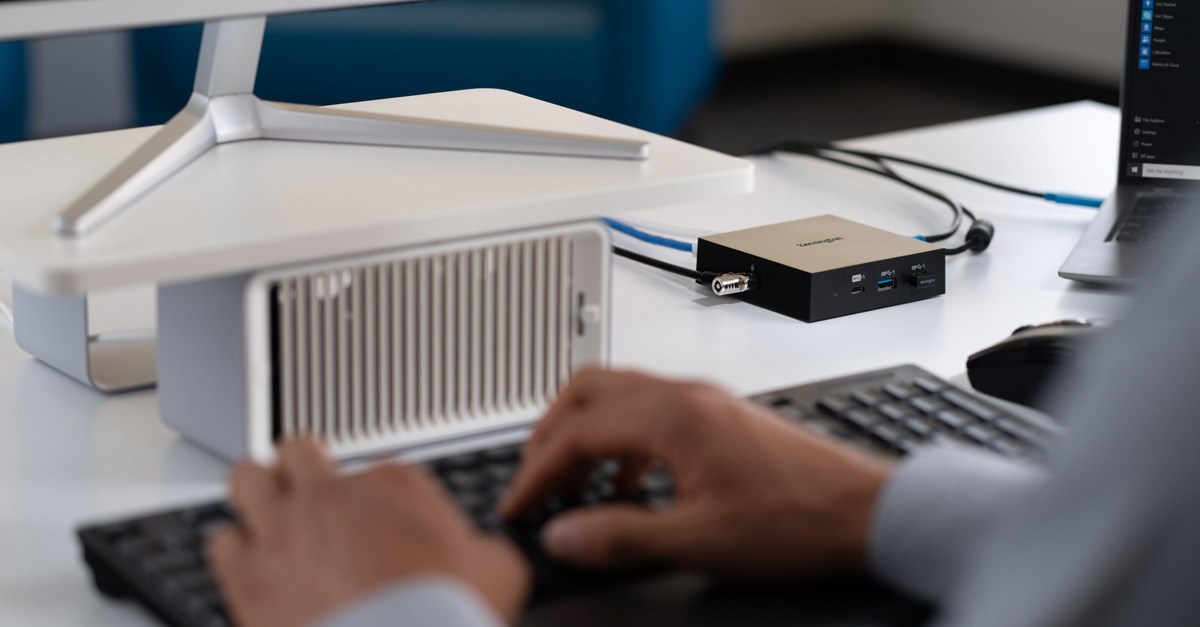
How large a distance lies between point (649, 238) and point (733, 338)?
222 mm

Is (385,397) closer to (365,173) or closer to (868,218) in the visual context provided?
(365,173)

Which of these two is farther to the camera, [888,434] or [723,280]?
[723,280]

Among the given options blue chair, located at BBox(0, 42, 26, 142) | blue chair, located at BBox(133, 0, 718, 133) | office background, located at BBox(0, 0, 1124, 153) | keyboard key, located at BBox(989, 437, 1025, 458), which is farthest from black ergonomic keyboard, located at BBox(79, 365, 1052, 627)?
blue chair, located at BBox(133, 0, 718, 133)

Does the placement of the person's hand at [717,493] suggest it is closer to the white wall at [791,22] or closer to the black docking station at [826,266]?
the black docking station at [826,266]

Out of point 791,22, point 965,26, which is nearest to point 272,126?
point 791,22

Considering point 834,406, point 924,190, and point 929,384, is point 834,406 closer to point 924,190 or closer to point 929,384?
point 929,384

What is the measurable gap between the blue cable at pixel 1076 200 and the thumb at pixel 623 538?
0.84 meters

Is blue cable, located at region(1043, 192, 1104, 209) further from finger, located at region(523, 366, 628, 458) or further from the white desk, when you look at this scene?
finger, located at region(523, 366, 628, 458)

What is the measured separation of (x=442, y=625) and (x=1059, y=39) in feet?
16.3

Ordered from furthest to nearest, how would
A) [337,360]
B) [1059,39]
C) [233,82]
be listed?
[1059,39] < [233,82] < [337,360]

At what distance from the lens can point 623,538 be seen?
603 millimetres

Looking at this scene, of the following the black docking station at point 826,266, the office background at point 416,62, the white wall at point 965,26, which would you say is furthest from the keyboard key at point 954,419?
the white wall at point 965,26

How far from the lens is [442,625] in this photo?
A: 49 centimetres

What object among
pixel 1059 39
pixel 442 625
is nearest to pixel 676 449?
pixel 442 625
